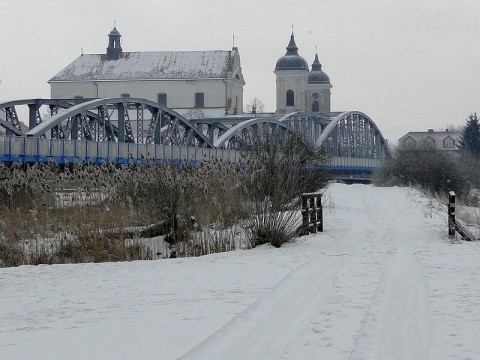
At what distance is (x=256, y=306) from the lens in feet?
33.7

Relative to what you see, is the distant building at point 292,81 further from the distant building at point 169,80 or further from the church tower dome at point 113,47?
the church tower dome at point 113,47

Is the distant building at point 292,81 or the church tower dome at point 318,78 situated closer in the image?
the distant building at point 292,81

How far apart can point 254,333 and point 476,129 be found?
3229 inches

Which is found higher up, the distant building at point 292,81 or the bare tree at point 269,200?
the distant building at point 292,81

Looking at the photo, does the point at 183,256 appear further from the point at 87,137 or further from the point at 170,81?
the point at 170,81

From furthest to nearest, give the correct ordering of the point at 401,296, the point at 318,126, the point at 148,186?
the point at 318,126 → the point at 148,186 → the point at 401,296

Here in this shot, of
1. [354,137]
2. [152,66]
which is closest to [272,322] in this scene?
[354,137]

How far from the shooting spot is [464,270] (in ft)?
45.1

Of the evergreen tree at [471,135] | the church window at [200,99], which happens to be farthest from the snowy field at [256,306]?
the church window at [200,99]

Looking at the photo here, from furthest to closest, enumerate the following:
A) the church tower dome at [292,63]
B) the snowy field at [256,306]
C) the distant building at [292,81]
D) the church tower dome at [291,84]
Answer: the church tower dome at [292,63] < the distant building at [292,81] < the church tower dome at [291,84] < the snowy field at [256,306]

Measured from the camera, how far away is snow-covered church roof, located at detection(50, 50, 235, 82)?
108812 mm

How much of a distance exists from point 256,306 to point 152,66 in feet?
336

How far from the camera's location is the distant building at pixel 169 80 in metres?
108

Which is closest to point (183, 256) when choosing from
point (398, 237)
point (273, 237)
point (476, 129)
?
point (273, 237)
